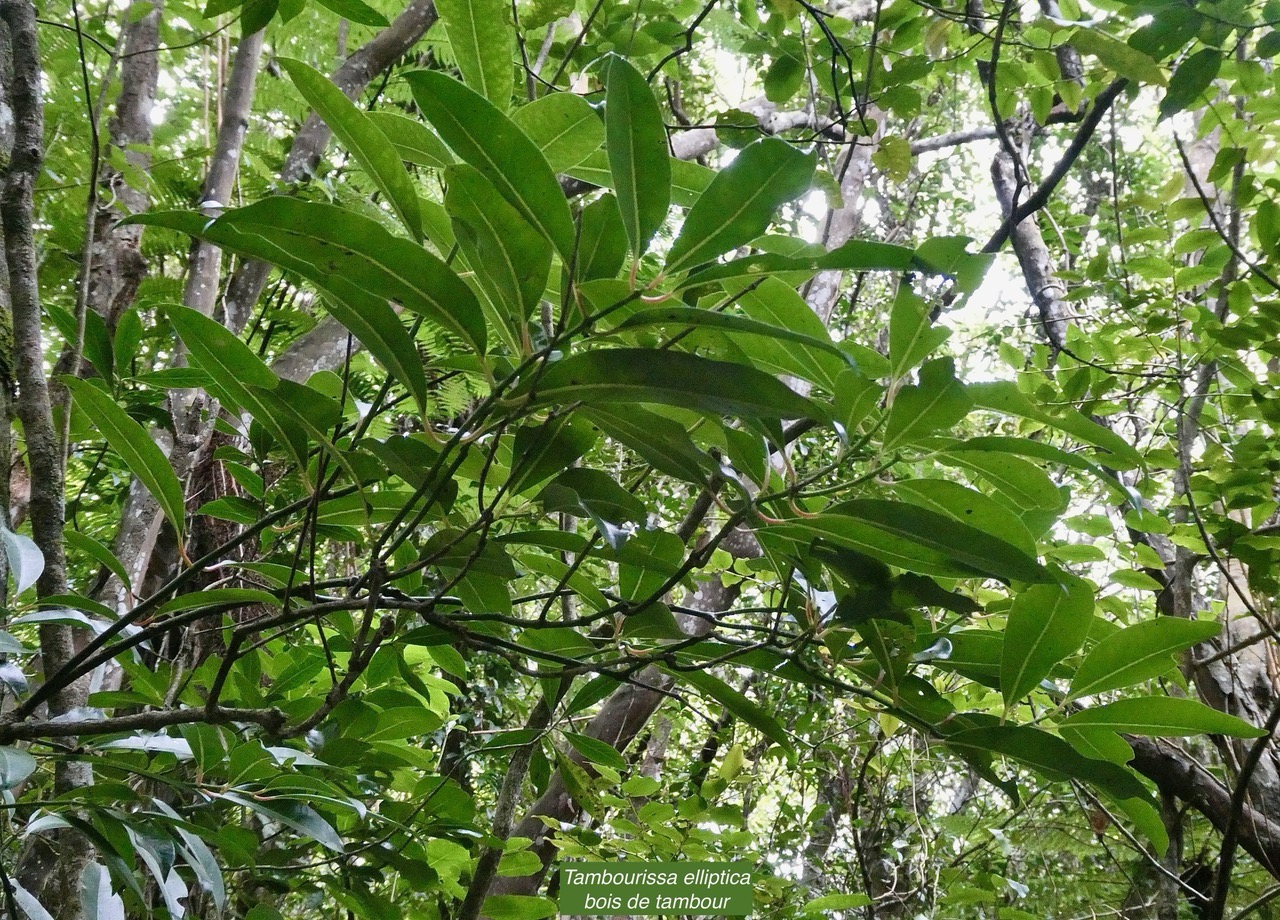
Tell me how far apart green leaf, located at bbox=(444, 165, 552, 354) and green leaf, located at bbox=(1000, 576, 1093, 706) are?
0.37 m

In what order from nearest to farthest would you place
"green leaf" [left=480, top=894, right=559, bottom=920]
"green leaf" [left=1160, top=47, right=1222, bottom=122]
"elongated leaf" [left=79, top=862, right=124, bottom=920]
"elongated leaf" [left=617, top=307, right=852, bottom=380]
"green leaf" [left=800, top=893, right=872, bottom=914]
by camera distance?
"elongated leaf" [left=617, top=307, right=852, bottom=380] → "elongated leaf" [left=79, top=862, right=124, bottom=920] → "green leaf" [left=1160, top=47, right=1222, bottom=122] → "green leaf" [left=480, top=894, right=559, bottom=920] → "green leaf" [left=800, top=893, right=872, bottom=914]

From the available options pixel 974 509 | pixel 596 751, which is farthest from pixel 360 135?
pixel 596 751

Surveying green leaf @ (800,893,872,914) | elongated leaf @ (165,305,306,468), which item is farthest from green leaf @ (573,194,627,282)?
green leaf @ (800,893,872,914)

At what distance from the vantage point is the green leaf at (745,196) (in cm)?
36

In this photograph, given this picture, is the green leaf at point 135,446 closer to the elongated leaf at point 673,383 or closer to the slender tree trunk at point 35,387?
the slender tree trunk at point 35,387

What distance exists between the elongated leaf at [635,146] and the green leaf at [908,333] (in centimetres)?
18

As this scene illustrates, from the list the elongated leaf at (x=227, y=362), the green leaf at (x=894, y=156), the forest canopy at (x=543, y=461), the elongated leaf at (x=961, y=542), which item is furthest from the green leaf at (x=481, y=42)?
the green leaf at (x=894, y=156)

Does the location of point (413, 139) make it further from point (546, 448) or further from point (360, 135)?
point (546, 448)

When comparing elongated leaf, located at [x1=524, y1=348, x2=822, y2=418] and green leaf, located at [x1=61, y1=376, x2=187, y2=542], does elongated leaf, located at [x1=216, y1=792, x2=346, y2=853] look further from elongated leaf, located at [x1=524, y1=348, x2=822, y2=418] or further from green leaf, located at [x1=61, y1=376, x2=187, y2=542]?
elongated leaf, located at [x1=524, y1=348, x2=822, y2=418]

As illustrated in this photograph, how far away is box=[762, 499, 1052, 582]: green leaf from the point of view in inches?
17.1

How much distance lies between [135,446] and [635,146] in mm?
428

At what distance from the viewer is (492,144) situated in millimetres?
366

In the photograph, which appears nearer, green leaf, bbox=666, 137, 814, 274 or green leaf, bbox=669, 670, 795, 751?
green leaf, bbox=666, 137, 814, 274

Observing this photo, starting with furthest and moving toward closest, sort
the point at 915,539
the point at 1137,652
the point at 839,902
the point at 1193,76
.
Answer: the point at 839,902 → the point at 1193,76 → the point at 1137,652 → the point at 915,539
